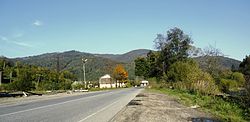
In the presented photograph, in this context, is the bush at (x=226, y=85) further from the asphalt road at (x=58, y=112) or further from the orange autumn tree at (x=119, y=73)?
the orange autumn tree at (x=119, y=73)

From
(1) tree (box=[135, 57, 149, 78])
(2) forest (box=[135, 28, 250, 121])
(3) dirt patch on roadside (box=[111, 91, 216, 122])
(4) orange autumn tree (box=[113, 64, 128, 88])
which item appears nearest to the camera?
(3) dirt patch on roadside (box=[111, 91, 216, 122])

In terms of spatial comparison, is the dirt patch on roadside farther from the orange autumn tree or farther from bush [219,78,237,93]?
the orange autumn tree

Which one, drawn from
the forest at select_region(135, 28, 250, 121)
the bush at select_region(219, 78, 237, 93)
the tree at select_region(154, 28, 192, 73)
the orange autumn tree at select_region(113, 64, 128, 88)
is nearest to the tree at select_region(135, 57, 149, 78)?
the forest at select_region(135, 28, 250, 121)

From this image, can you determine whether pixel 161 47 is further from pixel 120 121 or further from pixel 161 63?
pixel 120 121

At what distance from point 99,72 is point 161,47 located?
107 meters

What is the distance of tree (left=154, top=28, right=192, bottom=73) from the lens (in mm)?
80938

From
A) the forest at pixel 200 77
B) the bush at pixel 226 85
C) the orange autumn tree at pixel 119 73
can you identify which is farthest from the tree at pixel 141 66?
the bush at pixel 226 85

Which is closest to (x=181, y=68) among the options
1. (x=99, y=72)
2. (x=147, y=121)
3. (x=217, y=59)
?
(x=217, y=59)

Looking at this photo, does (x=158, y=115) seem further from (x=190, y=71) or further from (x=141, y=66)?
(x=141, y=66)

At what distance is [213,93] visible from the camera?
135ft

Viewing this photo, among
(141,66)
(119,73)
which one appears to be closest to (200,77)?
(141,66)

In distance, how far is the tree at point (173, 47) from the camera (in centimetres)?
8094

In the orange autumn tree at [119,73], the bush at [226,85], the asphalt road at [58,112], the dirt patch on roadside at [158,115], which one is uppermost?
the orange autumn tree at [119,73]

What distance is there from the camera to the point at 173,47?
82.9 meters
